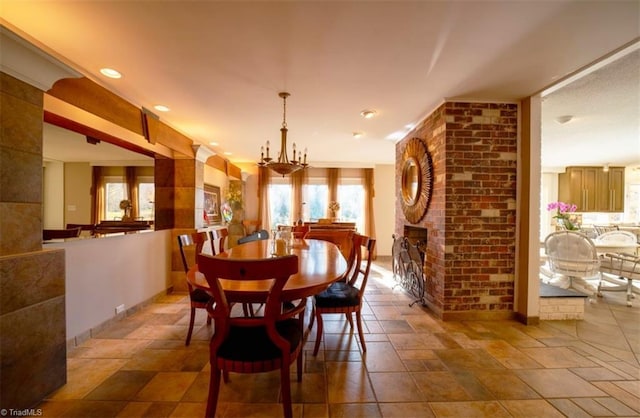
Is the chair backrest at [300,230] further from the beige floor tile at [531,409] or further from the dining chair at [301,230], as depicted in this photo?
the beige floor tile at [531,409]

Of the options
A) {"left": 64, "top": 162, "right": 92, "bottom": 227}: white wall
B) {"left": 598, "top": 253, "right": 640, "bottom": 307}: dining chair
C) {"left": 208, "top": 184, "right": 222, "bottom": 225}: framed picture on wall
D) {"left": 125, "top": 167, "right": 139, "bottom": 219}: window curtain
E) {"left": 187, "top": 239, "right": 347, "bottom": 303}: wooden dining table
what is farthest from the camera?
{"left": 208, "top": 184, "right": 222, "bottom": 225}: framed picture on wall

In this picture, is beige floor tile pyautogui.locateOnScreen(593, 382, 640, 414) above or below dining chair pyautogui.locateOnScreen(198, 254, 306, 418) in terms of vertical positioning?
below

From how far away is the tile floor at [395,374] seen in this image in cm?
155

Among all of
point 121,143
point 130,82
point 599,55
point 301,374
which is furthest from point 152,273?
point 599,55

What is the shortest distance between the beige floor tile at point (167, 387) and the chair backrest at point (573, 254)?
15.1 feet

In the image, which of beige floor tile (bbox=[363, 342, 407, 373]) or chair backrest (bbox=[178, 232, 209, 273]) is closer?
beige floor tile (bbox=[363, 342, 407, 373])

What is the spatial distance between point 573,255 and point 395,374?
3335 mm

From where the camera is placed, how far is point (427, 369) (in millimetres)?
1938

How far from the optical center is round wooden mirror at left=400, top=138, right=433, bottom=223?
316cm

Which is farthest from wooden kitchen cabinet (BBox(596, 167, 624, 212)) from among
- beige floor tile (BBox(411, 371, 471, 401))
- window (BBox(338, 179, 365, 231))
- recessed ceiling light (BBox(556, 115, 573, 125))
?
beige floor tile (BBox(411, 371, 471, 401))

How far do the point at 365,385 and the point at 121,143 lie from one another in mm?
3377

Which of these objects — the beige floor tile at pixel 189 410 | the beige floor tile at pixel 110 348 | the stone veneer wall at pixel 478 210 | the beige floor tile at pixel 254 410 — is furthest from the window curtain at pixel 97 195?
the stone veneer wall at pixel 478 210

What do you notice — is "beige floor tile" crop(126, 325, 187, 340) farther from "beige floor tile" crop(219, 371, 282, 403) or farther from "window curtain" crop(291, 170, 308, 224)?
"window curtain" crop(291, 170, 308, 224)

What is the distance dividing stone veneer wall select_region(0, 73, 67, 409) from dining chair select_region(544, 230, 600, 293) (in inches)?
211
